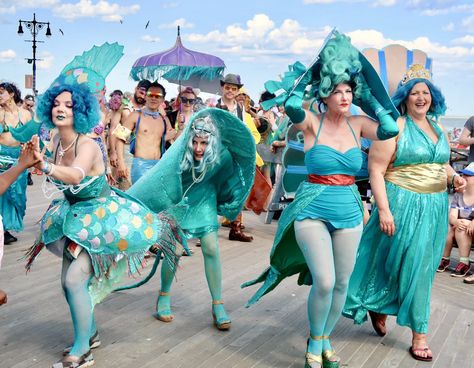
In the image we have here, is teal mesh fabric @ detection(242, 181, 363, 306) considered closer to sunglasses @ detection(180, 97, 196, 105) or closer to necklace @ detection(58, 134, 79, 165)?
necklace @ detection(58, 134, 79, 165)

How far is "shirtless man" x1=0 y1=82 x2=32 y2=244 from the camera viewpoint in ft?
22.5

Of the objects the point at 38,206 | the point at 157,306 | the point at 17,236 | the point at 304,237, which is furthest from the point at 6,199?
the point at 304,237

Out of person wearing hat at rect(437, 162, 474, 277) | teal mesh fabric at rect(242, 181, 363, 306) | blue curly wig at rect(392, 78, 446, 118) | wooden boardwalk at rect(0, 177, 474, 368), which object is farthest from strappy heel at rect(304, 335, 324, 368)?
person wearing hat at rect(437, 162, 474, 277)

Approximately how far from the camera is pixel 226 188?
464cm

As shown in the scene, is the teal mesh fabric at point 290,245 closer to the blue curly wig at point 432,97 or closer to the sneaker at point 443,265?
the blue curly wig at point 432,97

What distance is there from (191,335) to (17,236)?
13.1ft

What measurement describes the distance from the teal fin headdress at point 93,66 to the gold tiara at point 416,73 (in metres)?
1.88

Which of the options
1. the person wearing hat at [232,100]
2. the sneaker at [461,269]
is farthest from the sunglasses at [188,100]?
the sneaker at [461,269]

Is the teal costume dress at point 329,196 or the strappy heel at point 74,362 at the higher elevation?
the teal costume dress at point 329,196

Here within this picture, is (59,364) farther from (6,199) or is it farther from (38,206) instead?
(38,206)

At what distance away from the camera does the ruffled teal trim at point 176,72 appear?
37.0ft

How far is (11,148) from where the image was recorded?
6871 millimetres

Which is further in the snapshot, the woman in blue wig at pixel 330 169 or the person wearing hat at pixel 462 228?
the person wearing hat at pixel 462 228

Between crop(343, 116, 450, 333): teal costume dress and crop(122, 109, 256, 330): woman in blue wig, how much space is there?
1068mm
